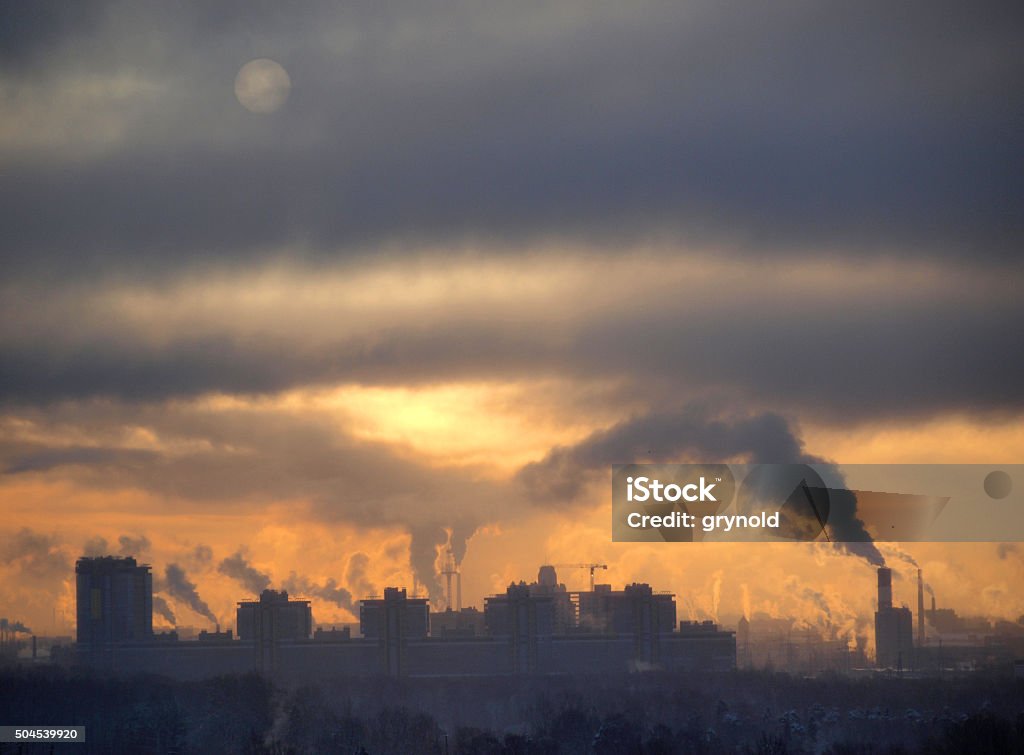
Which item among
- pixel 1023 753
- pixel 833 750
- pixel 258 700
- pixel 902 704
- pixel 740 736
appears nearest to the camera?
pixel 1023 753

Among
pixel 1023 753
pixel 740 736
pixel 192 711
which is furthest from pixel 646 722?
pixel 1023 753

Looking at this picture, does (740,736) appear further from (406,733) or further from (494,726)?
(494,726)

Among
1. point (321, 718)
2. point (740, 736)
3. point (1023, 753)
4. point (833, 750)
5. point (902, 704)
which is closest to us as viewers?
point (1023, 753)

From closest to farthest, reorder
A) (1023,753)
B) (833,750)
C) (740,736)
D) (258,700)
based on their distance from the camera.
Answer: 1. (1023,753)
2. (833,750)
3. (740,736)
4. (258,700)

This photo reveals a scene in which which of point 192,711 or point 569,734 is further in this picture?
point 192,711

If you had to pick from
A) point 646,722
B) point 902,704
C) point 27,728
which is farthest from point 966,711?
point 27,728

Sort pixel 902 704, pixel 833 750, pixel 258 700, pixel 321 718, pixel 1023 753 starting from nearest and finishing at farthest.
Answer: pixel 1023 753, pixel 833 750, pixel 321 718, pixel 258 700, pixel 902 704

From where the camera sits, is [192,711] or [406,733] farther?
[192,711]

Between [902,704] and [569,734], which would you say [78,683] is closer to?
[569,734]
